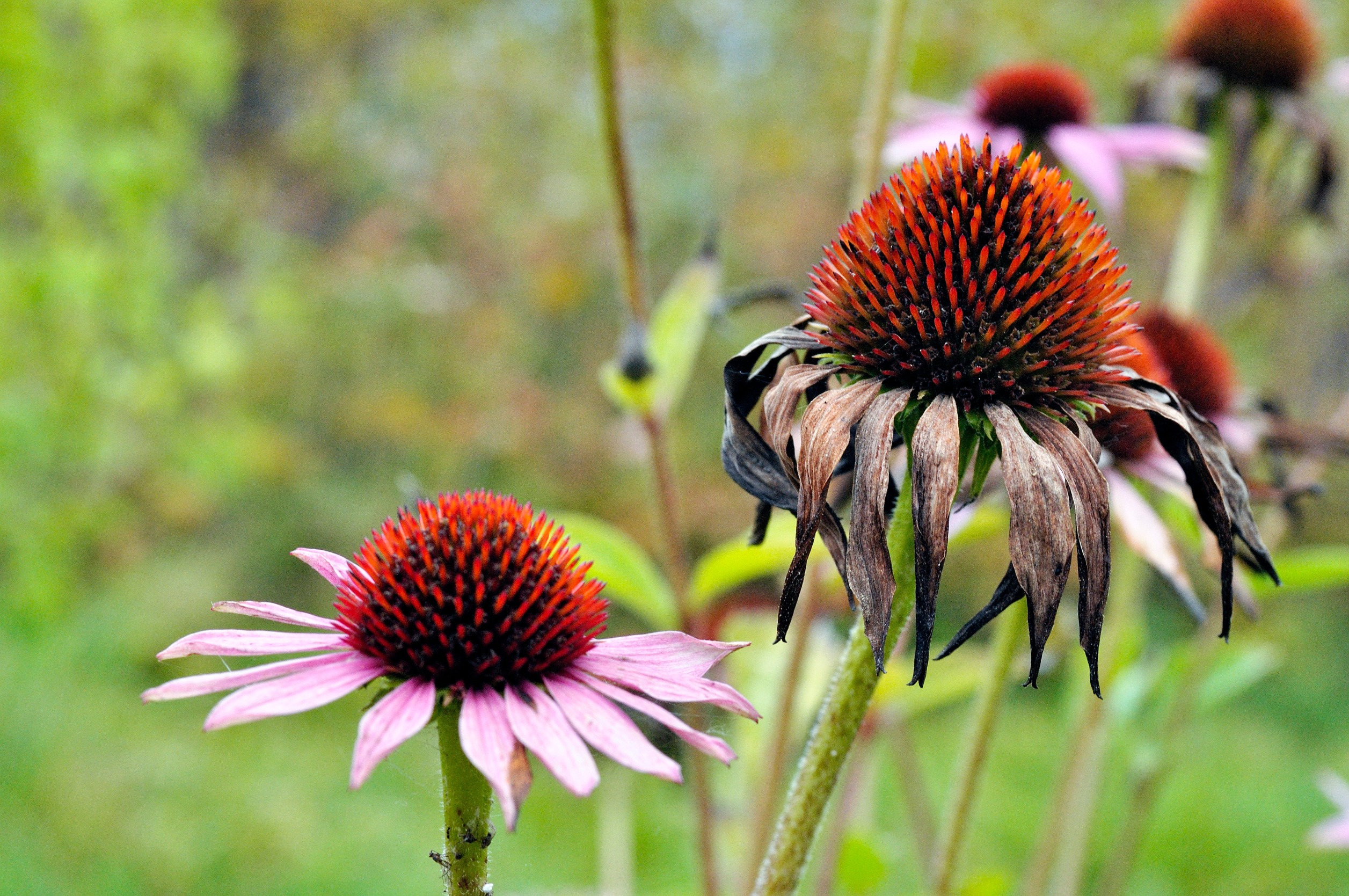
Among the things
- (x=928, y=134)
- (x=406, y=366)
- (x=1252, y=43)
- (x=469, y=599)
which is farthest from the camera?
(x=406, y=366)

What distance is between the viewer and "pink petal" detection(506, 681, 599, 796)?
415mm

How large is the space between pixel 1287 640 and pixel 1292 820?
1577 millimetres

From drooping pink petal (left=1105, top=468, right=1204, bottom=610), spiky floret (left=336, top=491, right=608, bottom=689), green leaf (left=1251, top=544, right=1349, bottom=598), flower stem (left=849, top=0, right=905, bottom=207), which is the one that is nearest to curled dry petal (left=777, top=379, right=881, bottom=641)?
spiky floret (left=336, top=491, right=608, bottom=689)

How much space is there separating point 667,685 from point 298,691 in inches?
6.4

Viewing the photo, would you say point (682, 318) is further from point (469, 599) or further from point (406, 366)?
point (406, 366)

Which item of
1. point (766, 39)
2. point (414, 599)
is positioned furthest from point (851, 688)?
point (766, 39)

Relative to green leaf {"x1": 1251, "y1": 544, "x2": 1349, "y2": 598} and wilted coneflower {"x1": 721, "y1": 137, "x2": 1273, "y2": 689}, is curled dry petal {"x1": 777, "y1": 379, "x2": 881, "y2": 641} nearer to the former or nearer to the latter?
wilted coneflower {"x1": 721, "y1": 137, "x2": 1273, "y2": 689}

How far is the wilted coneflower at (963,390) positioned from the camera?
454 mm

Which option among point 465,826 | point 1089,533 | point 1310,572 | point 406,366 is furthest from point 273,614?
point 406,366

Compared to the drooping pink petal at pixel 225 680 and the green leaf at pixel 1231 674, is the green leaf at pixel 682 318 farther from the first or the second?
the green leaf at pixel 1231 674

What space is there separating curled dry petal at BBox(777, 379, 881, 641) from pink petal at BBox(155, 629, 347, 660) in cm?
22

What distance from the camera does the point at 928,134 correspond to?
115cm

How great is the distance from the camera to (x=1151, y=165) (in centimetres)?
125

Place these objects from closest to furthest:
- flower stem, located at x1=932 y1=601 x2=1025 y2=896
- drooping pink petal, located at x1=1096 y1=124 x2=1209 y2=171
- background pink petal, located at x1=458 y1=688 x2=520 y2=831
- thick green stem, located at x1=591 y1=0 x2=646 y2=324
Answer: background pink petal, located at x1=458 y1=688 x2=520 y2=831 → flower stem, located at x1=932 y1=601 x2=1025 y2=896 → thick green stem, located at x1=591 y1=0 x2=646 y2=324 → drooping pink petal, located at x1=1096 y1=124 x2=1209 y2=171
